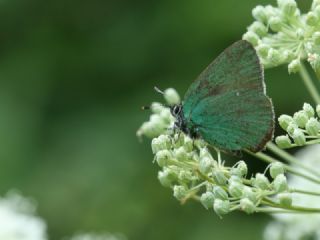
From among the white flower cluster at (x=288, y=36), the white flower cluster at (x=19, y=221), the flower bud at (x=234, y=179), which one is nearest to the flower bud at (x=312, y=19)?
the white flower cluster at (x=288, y=36)

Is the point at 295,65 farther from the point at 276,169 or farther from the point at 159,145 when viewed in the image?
the point at 159,145

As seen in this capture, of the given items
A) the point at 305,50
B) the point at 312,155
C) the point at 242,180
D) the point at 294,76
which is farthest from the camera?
the point at 294,76

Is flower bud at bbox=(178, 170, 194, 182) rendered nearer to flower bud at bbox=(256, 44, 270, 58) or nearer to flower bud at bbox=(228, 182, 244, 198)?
flower bud at bbox=(228, 182, 244, 198)

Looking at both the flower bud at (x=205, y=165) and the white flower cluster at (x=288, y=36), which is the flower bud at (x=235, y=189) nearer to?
the flower bud at (x=205, y=165)

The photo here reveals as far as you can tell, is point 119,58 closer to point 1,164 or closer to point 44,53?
point 44,53

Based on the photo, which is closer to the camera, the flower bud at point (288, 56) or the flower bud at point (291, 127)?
the flower bud at point (291, 127)

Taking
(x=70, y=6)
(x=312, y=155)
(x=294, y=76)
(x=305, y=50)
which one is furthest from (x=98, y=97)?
(x=305, y=50)

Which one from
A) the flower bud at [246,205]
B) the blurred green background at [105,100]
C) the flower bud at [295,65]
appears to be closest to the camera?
the flower bud at [246,205]
